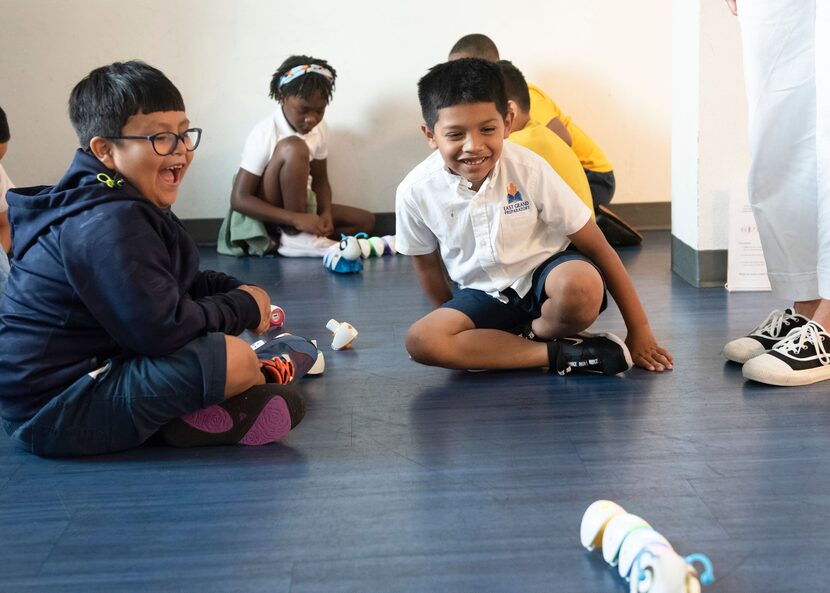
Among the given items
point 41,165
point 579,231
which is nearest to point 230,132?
point 41,165

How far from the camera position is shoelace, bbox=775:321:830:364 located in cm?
207

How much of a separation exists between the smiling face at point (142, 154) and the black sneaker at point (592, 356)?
921 mm

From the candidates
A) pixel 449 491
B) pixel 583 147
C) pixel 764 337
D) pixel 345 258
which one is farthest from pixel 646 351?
pixel 583 147

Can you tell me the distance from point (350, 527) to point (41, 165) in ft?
10.9

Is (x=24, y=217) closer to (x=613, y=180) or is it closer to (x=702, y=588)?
(x=702, y=588)

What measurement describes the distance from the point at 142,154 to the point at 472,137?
27.1 inches

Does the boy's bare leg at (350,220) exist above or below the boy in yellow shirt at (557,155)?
below

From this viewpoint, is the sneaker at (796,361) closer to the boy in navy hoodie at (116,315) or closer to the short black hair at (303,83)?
the boy in navy hoodie at (116,315)

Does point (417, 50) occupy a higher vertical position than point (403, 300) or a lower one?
higher

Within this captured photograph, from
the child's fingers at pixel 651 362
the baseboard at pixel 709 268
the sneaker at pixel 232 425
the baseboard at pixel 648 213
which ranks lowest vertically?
the baseboard at pixel 648 213

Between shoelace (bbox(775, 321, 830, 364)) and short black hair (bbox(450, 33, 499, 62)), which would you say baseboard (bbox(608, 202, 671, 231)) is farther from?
shoelace (bbox(775, 321, 830, 364))

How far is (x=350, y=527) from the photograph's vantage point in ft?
4.86

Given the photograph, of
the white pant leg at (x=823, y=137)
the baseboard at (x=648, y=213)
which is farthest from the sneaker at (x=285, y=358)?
the baseboard at (x=648, y=213)

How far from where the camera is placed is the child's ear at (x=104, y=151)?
183 centimetres
